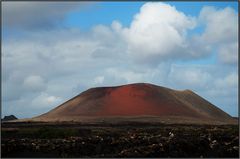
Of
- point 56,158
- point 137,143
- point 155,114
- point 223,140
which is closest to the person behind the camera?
point 56,158

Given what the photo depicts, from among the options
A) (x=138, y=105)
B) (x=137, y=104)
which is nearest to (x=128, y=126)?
(x=138, y=105)

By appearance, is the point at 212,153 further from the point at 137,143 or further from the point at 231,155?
the point at 137,143

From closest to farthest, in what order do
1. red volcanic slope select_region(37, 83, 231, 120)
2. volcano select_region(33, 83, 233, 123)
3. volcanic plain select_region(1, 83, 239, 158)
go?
volcanic plain select_region(1, 83, 239, 158) < volcano select_region(33, 83, 233, 123) < red volcanic slope select_region(37, 83, 231, 120)

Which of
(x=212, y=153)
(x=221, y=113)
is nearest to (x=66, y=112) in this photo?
(x=221, y=113)

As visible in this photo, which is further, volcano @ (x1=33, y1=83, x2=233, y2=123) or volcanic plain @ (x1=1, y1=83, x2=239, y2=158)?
volcano @ (x1=33, y1=83, x2=233, y2=123)

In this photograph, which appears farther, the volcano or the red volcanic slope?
the red volcanic slope

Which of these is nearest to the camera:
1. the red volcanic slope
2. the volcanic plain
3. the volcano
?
the volcanic plain

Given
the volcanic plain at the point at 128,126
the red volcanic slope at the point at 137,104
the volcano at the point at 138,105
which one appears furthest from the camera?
the red volcanic slope at the point at 137,104
